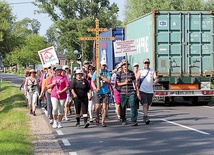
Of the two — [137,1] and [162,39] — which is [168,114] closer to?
[162,39]

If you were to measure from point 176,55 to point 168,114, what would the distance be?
3502mm

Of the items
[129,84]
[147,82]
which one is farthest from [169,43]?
[129,84]

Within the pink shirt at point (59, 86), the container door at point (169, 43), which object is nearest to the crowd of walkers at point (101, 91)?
the pink shirt at point (59, 86)

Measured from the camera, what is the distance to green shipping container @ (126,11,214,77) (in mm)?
19531

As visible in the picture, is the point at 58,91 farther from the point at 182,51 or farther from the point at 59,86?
the point at 182,51

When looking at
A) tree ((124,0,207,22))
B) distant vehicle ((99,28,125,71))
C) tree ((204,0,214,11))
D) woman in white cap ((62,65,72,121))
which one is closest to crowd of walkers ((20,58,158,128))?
woman in white cap ((62,65,72,121))

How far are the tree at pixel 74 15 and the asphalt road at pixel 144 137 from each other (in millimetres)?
43905

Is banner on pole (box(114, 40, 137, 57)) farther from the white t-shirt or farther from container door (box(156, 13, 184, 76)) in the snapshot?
container door (box(156, 13, 184, 76))

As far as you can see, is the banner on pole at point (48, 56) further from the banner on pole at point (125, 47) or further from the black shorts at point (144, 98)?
the black shorts at point (144, 98)

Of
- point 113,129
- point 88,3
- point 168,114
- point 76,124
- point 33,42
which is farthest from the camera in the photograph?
point 33,42

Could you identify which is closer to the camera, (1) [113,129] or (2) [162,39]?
(1) [113,129]

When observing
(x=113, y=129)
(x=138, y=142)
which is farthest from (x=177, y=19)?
(x=138, y=142)

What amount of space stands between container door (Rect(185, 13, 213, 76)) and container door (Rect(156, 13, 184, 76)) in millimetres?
279

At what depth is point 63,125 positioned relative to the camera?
46.8 ft
